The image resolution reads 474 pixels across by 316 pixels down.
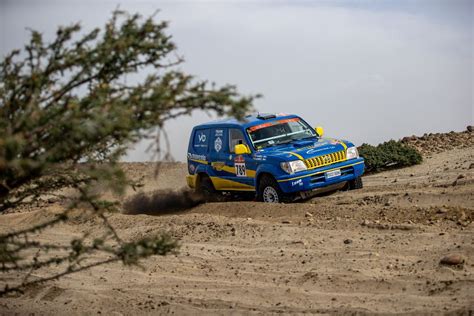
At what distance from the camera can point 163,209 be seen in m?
16.2

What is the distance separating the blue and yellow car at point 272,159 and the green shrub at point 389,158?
11.1 feet

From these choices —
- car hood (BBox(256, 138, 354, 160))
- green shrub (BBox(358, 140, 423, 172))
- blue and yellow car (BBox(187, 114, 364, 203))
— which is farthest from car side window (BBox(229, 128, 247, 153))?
green shrub (BBox(358, 140, 423, 172))

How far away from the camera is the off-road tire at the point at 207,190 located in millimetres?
15359

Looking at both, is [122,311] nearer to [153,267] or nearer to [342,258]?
[153,267]

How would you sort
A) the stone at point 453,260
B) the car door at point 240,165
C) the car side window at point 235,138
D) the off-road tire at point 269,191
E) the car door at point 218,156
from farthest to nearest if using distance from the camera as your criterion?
1. the car door at point 218,156
2. the car side window at point 235,138
3. the car door at point 240,165
4. the off-road tire at point 269,191
5. the stone at point 453,260

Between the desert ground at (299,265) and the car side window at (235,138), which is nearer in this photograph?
the desert ground at (299,265)

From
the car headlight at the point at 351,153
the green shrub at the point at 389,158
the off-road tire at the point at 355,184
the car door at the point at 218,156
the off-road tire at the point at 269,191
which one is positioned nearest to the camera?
the off-road tire at the point at 269,191

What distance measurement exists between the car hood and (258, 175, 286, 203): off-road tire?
49 centimetres

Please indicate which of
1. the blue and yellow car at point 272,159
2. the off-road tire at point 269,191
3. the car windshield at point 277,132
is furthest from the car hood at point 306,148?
the off-road tire at point 269,191

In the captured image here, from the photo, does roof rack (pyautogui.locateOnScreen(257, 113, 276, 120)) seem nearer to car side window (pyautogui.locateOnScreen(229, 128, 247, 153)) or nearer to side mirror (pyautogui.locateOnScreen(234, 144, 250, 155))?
car side window (pyautogui.locateOnScreen(229, 128, 247, 153))

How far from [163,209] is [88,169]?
10.2m

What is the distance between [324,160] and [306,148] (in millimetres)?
413

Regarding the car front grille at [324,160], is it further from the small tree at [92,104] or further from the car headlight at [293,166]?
the small tree at [92,104]

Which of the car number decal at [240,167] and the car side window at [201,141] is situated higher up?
the car side window at [201,141]
